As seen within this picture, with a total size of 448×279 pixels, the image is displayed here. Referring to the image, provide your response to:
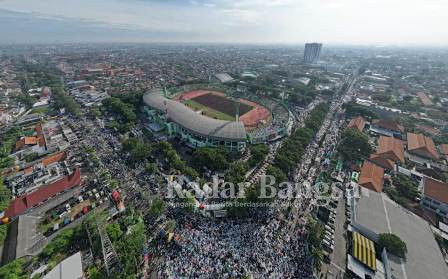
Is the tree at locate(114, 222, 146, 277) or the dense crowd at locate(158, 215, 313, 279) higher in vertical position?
the tree at locate(114, 222, 146, 277)

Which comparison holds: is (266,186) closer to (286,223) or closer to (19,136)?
(286,223)

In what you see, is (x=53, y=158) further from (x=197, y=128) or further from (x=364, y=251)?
(x=364, y=251)

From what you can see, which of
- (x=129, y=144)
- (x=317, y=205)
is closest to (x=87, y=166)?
(x=129, y=144)

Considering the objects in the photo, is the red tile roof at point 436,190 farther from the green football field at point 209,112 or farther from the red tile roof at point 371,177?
the green football field at point 209,112

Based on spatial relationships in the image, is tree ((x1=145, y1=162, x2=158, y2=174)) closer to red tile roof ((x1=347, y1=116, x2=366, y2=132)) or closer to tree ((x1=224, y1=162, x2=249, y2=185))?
tree ((x1=224, y1=162, x2=249, y2=185))

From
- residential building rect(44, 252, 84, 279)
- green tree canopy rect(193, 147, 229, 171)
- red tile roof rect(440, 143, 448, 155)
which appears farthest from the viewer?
red tile roof rect(440, 143, 448, 155)

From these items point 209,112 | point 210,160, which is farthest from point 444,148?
point 209,112

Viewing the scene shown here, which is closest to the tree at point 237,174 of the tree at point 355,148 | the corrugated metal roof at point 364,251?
the corrugated metal roof at point 364,251

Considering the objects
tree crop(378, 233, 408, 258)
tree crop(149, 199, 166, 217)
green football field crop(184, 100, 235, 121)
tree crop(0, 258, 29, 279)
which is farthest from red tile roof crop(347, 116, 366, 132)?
tree crop(0, 258, 29, 279)
